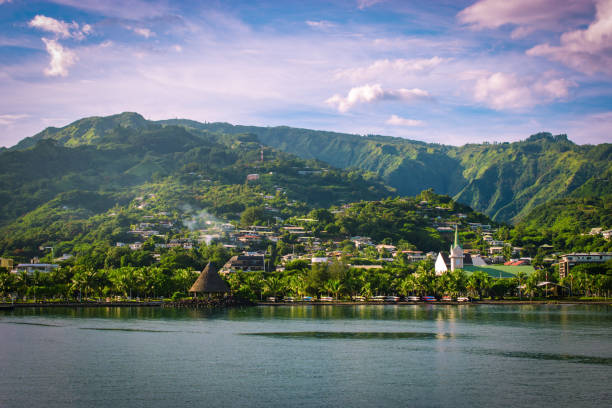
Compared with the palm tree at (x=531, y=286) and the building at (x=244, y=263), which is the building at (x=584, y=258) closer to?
the palm tree at (x=531, y=286)

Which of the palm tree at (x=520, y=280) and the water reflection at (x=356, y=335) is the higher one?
the palm tree at (x=520, y=280)

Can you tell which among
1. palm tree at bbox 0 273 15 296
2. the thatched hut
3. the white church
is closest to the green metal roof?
the white church

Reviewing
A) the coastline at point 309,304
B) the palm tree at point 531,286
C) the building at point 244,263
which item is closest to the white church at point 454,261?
the palm tree at point 531,286

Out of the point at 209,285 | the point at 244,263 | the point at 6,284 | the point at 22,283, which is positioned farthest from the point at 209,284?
the point at 244,263

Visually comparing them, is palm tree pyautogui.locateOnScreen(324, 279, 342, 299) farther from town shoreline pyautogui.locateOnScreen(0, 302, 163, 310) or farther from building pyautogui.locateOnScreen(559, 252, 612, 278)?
building pyautogui.locateOnScreen(559, 252, 612, 278)

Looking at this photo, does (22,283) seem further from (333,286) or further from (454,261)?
(454,261)

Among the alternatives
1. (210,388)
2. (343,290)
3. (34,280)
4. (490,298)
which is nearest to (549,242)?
(490,298)
